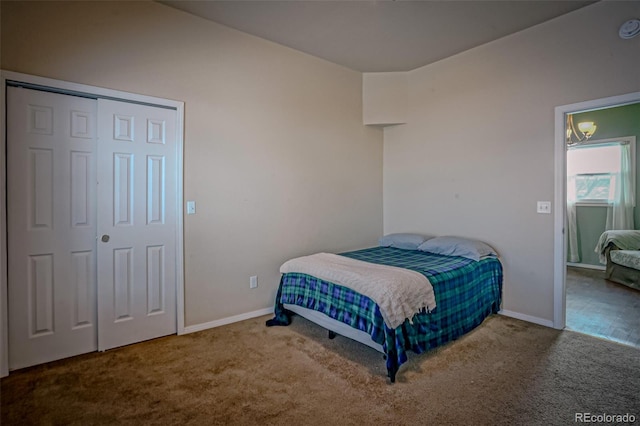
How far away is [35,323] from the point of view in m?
2.38

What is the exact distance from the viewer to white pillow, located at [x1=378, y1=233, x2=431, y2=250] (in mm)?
3793

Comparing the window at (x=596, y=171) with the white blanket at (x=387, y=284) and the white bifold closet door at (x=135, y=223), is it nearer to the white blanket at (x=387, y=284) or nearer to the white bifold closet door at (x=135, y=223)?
the white blanket at (x=387, y=284)

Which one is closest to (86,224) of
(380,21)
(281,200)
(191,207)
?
(191,207)

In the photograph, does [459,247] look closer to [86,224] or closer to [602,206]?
[86,224]

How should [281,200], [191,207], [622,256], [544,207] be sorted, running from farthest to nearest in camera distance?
[622,256] < [281,200] < [544,207] < [191,207]

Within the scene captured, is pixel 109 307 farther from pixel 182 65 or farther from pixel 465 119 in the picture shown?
pixel 465 119

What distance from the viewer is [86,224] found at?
258cm

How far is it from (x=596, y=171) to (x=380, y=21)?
4948 mm

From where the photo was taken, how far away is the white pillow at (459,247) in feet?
10.5

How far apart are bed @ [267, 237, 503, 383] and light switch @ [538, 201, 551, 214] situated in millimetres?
600

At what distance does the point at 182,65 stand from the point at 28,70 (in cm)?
107

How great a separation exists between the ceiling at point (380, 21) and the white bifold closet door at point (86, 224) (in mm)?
1119

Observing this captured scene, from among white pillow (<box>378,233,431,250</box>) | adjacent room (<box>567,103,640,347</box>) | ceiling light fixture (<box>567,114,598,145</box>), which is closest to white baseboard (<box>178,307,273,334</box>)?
white pillow (<box>378,233,431,250</box>)

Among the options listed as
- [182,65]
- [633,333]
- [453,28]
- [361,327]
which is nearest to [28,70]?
[182,65]
